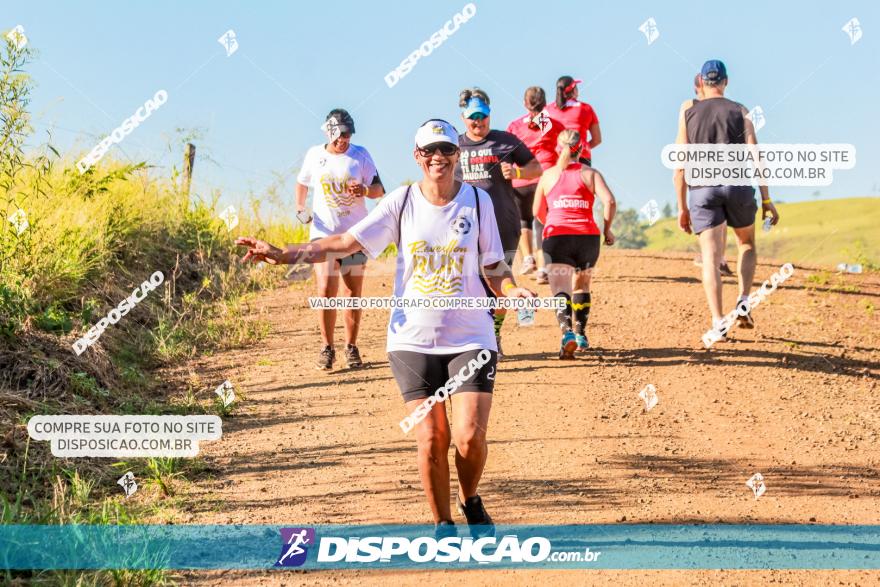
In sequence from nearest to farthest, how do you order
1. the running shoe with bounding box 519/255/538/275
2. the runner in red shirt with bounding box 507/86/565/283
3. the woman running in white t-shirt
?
the woman running in white t-shirt, the runner in red shirt with bounding box 507/86/565/283, the running shoe with bounding box 519/255/538/275

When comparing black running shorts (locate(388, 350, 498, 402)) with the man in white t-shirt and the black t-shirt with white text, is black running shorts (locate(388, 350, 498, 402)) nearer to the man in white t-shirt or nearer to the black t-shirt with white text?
the black t-shirt with white text

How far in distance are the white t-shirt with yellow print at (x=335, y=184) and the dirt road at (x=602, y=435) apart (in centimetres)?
142

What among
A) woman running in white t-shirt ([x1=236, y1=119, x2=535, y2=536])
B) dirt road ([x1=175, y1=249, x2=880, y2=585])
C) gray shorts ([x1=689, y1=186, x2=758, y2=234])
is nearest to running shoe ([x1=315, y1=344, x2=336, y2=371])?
dirt road ([x1=175, y1=249, x2=880, y2=585])

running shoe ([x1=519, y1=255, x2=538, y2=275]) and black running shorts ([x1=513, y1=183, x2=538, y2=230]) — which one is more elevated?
black running shorts ([x1=513, y1=183, x2=538, y2=230])

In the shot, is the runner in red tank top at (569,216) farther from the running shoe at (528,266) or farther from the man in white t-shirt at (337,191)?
the running shoe at (528,266)

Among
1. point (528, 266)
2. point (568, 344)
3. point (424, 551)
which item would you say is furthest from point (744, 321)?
point (424, 551)

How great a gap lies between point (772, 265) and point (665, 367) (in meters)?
7.33

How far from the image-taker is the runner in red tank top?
10.0 m

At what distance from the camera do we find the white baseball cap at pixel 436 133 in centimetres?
580

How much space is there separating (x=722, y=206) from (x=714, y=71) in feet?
4.06

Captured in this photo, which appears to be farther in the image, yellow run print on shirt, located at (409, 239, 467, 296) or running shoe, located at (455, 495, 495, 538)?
running shoe, located at (455, 495, 495, 538)

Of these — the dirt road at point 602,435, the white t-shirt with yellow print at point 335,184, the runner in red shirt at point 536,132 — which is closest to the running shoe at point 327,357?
the dirt road at point 602,435

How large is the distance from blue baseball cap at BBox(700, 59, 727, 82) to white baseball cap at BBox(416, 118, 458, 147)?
512 cm

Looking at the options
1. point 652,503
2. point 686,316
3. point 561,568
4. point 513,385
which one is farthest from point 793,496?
point 686,316
